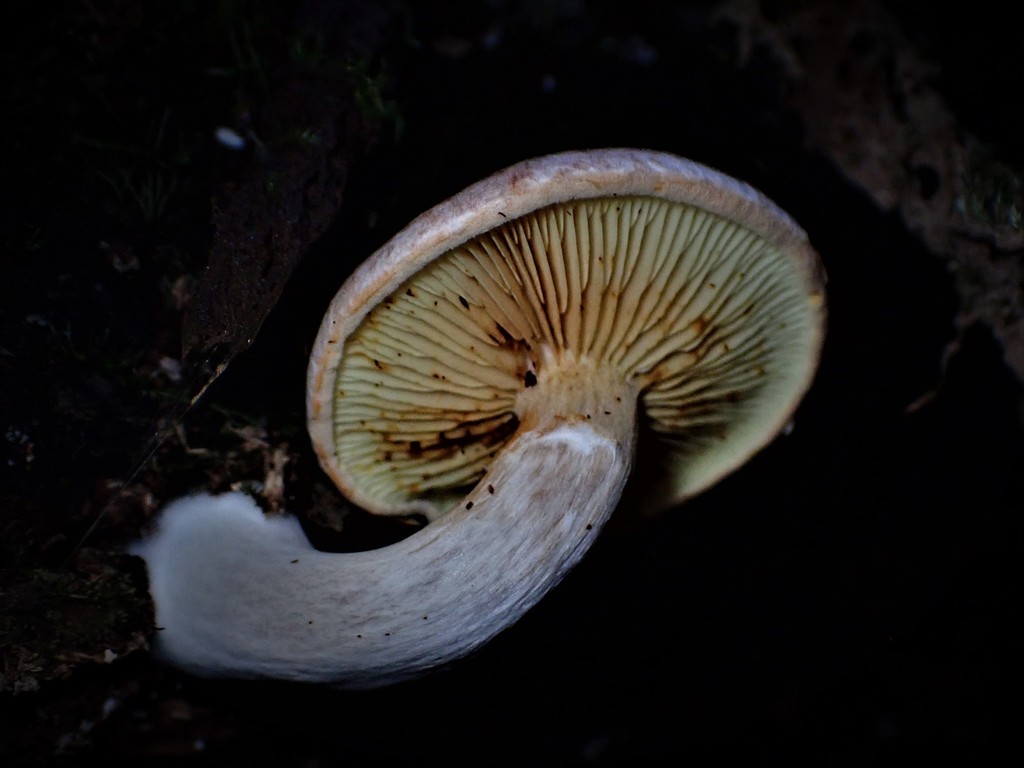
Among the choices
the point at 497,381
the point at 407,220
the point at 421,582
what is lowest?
the point at 421,582

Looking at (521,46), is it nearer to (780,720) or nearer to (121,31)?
(121,31)

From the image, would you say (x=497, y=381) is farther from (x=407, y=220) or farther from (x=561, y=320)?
(x=407, y=220)

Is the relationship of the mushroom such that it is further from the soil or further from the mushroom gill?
the soil

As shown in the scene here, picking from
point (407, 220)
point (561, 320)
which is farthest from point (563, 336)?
point (407, 220)

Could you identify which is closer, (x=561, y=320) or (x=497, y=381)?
(x=561, y=320)

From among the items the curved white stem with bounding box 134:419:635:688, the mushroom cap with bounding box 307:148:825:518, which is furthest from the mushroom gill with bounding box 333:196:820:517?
the curved white stem with bounding box 134:419:635:688

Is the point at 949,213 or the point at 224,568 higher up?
the point at 949,213

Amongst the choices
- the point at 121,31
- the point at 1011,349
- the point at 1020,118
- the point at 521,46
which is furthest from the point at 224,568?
the point at 1020,118
